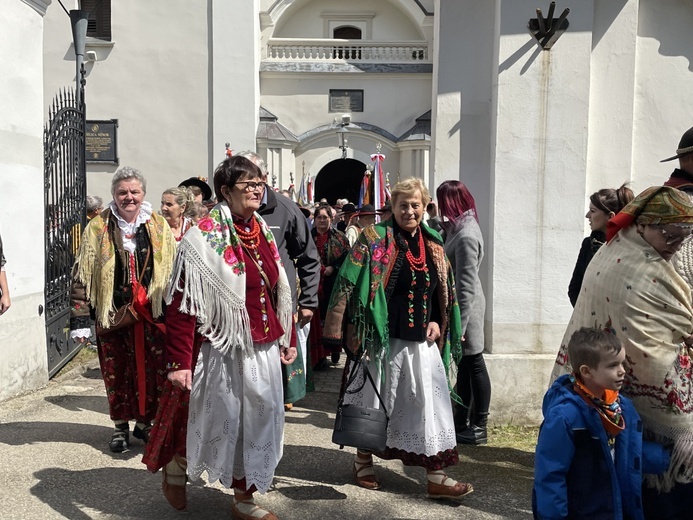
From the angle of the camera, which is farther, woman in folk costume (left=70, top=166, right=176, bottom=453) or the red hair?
the red hair

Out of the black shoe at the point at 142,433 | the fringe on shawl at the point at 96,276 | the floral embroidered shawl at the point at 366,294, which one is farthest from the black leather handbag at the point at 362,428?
the fringe on shawl at the point at 96,276

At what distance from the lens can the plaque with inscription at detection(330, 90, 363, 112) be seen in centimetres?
2255

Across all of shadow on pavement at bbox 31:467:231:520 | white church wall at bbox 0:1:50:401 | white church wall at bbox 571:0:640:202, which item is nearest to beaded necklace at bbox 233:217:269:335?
shadow on pavement at bbox 31:467:231:520

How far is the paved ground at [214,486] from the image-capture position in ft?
13.8

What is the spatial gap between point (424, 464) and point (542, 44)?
3.51 m

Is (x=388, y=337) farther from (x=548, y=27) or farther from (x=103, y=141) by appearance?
(x=103, y=141)

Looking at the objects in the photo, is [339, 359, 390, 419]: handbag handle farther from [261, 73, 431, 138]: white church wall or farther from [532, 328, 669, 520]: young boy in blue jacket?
[261, 73, 431, 138]: white church wall

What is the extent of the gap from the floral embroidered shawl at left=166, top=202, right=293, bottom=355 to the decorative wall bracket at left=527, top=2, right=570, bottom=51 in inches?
134

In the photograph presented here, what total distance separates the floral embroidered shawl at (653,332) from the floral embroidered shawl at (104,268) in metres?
3.16

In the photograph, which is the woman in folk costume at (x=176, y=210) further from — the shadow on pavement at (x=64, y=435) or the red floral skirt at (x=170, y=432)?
the red floral skirt at (x=170, y=432)

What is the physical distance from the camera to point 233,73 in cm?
1986

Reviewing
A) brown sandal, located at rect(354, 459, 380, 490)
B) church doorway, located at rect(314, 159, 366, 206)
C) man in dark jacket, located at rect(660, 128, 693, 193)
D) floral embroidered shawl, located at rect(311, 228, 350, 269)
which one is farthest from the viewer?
church doorway, located at rect(314, 159, 366, 206)

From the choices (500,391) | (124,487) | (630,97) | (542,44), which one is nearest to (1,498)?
(124,487)

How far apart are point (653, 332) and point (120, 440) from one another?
377 cm
